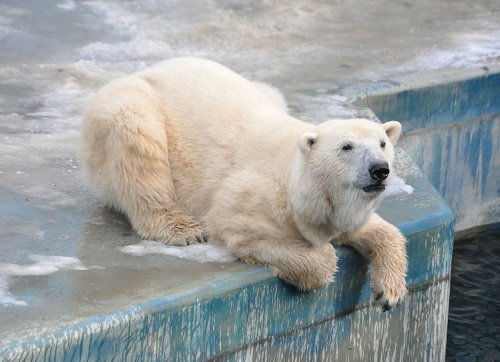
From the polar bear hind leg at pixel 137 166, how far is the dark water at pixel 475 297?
1.74 meters

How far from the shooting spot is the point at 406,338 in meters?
4.20

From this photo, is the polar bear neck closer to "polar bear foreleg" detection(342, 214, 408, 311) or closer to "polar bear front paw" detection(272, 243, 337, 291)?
"polar bear front paw" detection(272, 243, 337, 291)

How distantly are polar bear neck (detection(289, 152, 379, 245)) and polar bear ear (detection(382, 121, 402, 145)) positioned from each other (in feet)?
0.94

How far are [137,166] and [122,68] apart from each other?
7.04 feet

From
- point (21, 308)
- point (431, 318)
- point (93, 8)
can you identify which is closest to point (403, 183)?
point (431, 318)

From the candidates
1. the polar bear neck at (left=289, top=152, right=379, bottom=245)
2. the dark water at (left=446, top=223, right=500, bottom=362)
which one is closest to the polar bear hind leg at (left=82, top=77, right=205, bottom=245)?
the polar bear neck at (left=289, top=152, right=379, bottom=245)

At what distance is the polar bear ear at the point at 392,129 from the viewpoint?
3.63 metres

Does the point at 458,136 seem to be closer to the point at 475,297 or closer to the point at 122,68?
the point at 475,297

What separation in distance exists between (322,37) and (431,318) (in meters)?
3.00

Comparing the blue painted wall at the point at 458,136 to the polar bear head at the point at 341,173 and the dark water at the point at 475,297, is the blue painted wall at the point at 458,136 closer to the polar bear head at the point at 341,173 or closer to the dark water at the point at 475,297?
the dark water at the point at 475,297

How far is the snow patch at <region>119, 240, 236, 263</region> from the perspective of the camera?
3.69m

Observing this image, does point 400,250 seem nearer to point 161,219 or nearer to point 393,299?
point 393,299

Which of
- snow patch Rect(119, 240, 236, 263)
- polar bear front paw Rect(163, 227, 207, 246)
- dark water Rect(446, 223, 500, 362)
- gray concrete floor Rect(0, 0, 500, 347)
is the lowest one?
dark water Rect(446, 223, 500, 362)

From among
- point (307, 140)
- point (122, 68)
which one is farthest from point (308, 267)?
point (122, 68)
